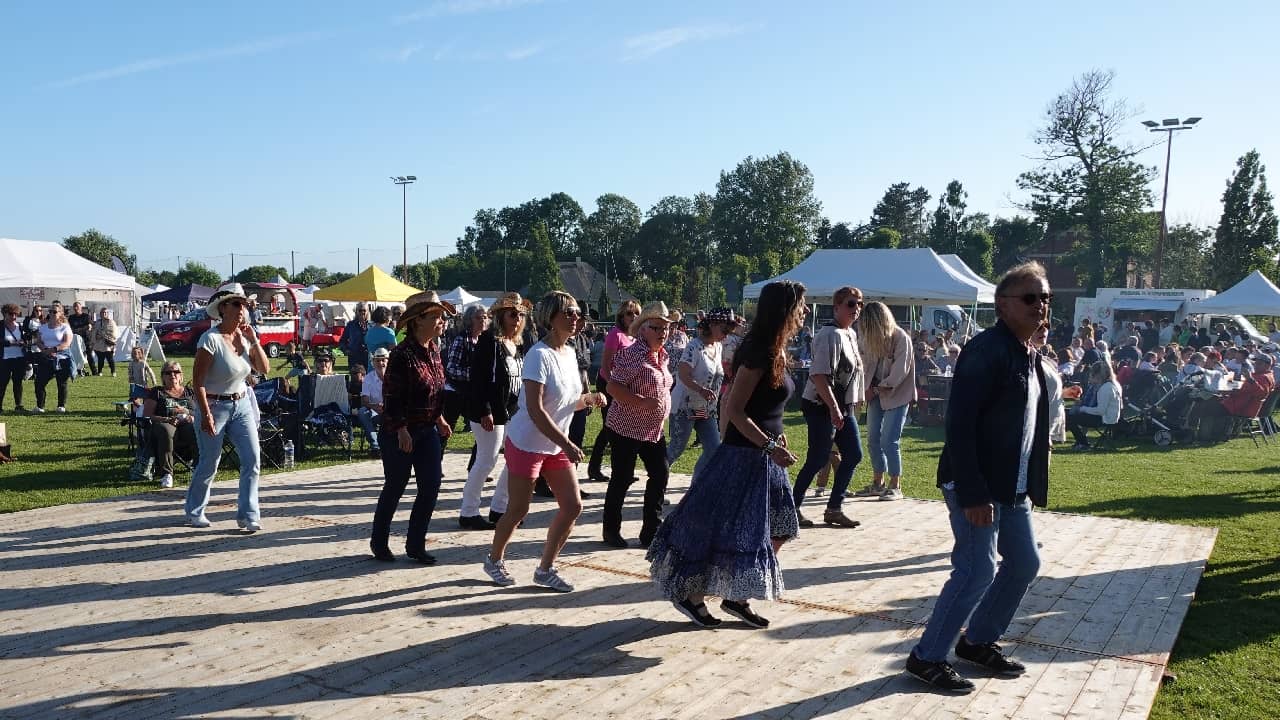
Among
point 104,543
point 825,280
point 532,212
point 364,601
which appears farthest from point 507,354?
Answer: point 532,212

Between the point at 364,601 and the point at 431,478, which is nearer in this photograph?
the point at 364,601

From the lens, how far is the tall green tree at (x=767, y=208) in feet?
276

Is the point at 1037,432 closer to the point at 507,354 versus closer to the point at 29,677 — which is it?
the point at 507,354

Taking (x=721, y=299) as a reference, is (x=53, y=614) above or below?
below

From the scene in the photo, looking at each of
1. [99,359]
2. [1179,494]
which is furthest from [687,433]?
[99,359]

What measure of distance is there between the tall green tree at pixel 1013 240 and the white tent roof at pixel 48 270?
50.4m

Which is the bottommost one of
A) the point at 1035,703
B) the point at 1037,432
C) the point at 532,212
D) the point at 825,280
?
the point at 1035,703

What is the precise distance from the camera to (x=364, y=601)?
16.7 ft

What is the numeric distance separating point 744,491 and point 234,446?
12.0 ft

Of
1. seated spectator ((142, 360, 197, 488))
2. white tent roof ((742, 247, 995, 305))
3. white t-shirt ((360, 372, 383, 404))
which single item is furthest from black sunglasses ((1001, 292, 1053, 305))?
white tent roof ((742, 247, 995, 305))

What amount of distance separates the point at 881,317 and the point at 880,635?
355 centimetres

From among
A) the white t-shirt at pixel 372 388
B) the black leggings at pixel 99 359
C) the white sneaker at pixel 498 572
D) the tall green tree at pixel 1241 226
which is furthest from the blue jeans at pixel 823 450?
the tall green tree at pixel 1241 226

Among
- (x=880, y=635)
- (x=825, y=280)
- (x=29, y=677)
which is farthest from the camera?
(x=825, y=280)

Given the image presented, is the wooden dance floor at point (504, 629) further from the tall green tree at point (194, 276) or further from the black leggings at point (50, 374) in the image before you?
the tall green tree at point (194, 276)
